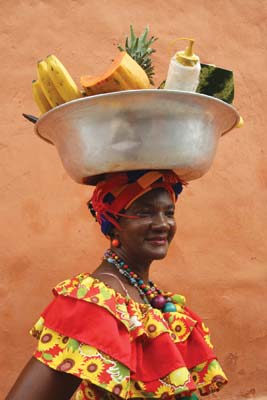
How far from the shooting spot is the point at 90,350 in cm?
198

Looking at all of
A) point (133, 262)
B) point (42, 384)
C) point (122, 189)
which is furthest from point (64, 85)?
point (42, 384)

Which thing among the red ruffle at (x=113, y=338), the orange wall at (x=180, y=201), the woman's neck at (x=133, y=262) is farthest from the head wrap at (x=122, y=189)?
the orange wall at (x=180, y=201)

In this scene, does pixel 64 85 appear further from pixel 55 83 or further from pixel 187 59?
pixel 187 59

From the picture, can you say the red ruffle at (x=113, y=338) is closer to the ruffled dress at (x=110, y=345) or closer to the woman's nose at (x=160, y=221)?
the ruffled dress at (x=110, y=345)

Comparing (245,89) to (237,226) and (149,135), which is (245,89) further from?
(149,135)

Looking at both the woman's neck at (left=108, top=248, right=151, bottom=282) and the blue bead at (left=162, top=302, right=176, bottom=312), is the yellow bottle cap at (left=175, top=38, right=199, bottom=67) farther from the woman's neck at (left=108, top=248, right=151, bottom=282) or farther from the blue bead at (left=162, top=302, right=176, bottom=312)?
the blue bead at (left=162, top=302, right=176, bottom=312)

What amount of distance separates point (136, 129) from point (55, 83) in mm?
352

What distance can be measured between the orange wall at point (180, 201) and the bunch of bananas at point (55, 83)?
1.37 metres

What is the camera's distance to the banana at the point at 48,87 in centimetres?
216

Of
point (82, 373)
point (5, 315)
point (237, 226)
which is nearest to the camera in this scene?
point (82, 373)

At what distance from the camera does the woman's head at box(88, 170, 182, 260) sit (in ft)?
7.35

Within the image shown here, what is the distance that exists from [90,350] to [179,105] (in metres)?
0.83

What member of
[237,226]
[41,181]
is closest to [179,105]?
[41,181]

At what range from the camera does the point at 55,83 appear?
2.14 m
